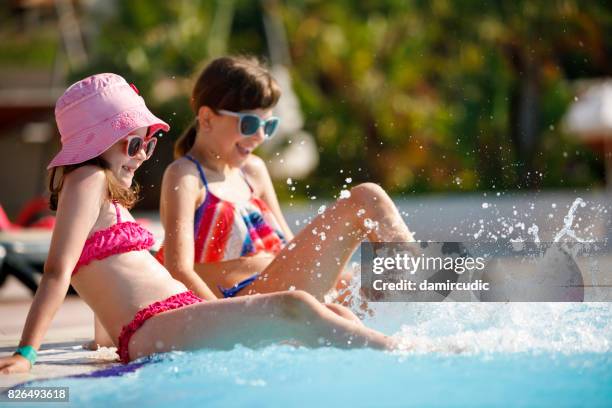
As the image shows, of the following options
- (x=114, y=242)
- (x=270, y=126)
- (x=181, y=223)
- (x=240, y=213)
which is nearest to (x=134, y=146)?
(x=114, y=242)

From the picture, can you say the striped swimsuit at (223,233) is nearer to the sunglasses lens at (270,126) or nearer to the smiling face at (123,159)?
the sunglasses lens at (270,126)

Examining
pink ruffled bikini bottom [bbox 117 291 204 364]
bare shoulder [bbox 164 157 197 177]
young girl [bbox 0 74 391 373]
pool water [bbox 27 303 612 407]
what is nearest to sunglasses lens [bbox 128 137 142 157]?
young girl [bbox 0 74 391 373]

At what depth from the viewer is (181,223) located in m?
4.19

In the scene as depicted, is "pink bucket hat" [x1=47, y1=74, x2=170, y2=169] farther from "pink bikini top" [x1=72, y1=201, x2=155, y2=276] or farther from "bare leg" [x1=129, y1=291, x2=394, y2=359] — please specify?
"bare leg" [x1=129, y1=291, x2=394, y2=359]

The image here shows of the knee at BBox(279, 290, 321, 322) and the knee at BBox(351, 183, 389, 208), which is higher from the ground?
the knee at BBox(351, 183, 389, 208)

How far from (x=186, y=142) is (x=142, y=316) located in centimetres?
148

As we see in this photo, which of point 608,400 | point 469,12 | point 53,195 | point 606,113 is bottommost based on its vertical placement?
point 608,400

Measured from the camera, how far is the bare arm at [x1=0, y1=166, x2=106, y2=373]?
328 cm

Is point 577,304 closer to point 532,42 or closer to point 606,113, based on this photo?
point 606,113

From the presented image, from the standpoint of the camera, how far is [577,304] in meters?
4.25

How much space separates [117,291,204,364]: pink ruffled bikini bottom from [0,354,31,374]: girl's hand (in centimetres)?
36

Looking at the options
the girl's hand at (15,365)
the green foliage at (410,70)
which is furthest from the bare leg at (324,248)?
the green foliage at (410,70)

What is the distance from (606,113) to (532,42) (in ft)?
9.13

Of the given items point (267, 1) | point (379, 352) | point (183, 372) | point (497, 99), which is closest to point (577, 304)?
point (379, 352)
